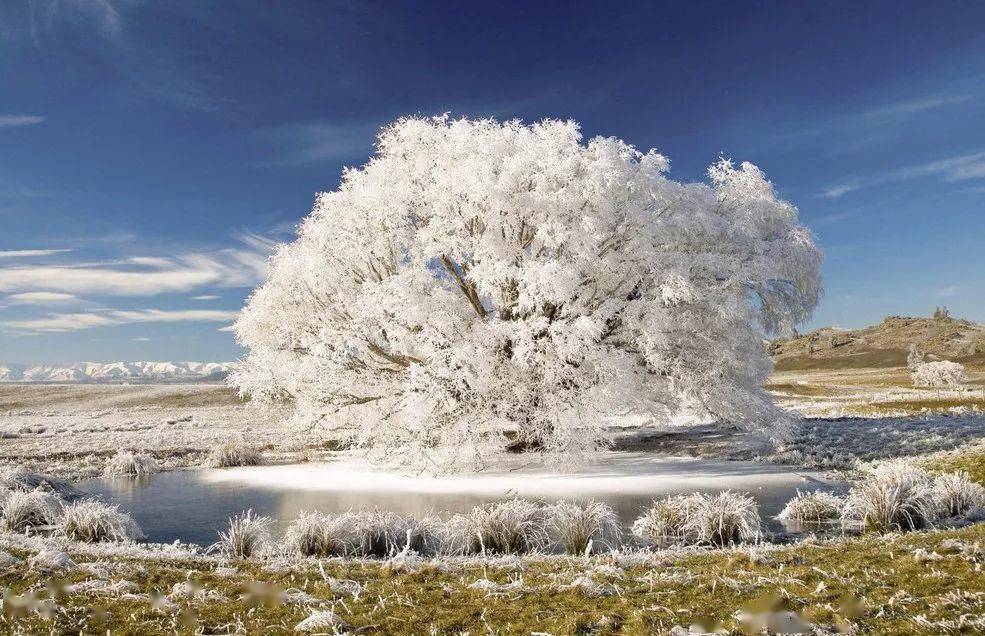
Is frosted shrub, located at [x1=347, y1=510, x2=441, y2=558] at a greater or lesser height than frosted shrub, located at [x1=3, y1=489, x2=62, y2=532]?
lesser

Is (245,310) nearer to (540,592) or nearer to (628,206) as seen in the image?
(628,206)

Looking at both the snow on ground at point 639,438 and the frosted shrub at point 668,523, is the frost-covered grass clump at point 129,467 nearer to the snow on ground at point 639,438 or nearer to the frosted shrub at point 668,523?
the snow on ground at point 639,438

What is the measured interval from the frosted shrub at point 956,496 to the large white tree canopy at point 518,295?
30.3 feet

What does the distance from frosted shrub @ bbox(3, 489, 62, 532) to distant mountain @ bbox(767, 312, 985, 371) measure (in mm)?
144410

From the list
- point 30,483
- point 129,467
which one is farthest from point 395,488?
point 129,467

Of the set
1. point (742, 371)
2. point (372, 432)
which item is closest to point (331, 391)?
point (372, 432)

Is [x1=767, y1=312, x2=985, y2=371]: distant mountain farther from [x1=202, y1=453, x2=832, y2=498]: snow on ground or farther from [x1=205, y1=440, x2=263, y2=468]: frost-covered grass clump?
[x1=205, y1=440, x2=263, y2=468]: frost-covered grass clump

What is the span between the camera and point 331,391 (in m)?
23.3

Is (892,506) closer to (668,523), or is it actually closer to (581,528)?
(668,523)

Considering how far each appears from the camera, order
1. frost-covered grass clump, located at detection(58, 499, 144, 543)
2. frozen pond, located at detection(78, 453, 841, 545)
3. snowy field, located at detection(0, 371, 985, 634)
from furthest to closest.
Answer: frozen pond, located at detection(78, 453, 841, 545) < frost-covered grass clump, located at detection(58, 499, 144, 543) < snowy field, located at detection(0, 371, 985, 634)

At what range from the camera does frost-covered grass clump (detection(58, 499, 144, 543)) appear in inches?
465

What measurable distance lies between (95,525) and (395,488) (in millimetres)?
8378

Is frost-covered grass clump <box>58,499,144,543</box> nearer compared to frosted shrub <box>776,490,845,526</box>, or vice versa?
frost-covered grass clump <box>58,499,144,543</box>

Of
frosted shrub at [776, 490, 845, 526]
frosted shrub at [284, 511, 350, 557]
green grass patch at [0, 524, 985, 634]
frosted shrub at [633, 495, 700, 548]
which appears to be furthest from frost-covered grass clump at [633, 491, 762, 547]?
frosted shrub at [284, 511, 350, 557]
